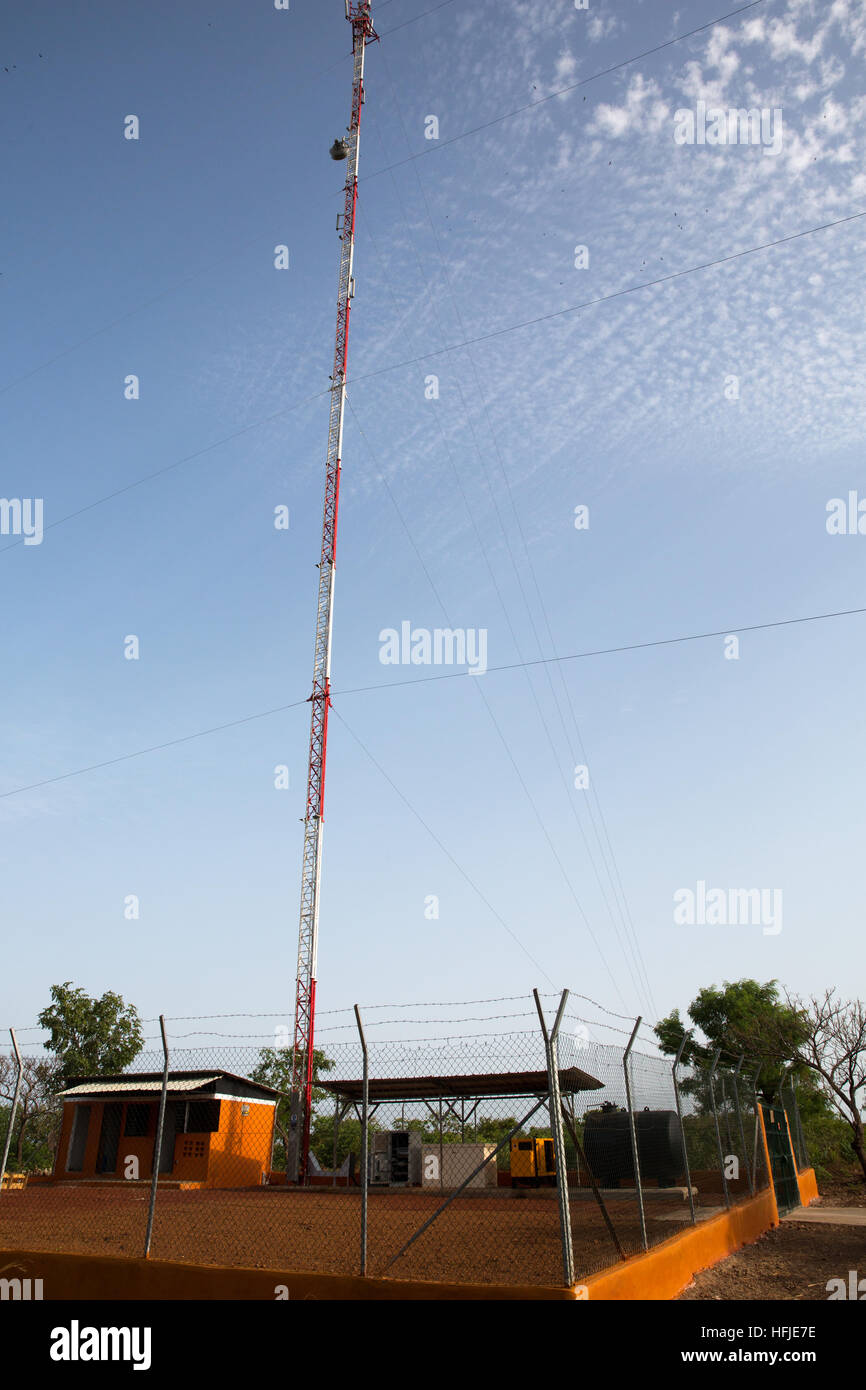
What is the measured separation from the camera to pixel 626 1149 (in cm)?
1753

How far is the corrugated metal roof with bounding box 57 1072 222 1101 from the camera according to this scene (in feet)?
87.8

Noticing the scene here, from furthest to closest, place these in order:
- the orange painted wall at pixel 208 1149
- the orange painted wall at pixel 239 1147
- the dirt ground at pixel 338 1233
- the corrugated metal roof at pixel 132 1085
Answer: the corrugated metal roof at pixel 132 1085 < the orange painted wall at pixel 239 1147 < the orange painted wall at pixel 208 1149 < the dirt ground at pixel 338 1233

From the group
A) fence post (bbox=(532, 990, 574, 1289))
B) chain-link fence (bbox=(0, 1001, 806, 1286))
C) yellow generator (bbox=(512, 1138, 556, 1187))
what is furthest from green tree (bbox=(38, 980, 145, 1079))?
fence post (bbox=(532, 990, 574, 1289))

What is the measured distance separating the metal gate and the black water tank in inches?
77.5

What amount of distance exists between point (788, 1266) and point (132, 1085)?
23.4 m

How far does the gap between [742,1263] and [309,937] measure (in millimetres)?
22898

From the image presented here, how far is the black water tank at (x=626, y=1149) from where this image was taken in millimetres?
17594

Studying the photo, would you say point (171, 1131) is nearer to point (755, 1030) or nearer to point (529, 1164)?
point (529, 1164)

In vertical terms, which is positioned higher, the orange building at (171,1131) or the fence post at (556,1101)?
the fence post at (556,1101)

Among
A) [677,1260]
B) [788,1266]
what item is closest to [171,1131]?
[788,1266]

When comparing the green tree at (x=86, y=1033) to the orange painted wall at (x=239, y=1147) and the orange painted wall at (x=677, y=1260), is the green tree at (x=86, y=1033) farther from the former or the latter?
the orange painted wall at (x=677, y=1260)

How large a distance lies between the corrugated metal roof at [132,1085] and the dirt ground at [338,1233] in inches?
398

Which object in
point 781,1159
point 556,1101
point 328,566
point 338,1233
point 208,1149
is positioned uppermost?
point 328,566

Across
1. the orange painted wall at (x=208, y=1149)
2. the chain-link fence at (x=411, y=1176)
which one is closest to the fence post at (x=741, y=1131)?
the chain-link fence at (x=411, y=1176)
